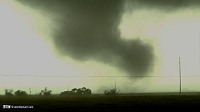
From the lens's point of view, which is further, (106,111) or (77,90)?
(77,90)

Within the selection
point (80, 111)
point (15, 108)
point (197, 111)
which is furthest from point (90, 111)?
point (197, 111)

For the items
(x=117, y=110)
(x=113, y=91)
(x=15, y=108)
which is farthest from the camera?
(x=113, y=91)

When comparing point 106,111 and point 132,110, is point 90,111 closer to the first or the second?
point 106,111

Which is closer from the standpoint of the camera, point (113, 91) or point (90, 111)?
point (90, 111)

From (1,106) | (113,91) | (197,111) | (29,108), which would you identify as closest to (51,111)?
(29,108)

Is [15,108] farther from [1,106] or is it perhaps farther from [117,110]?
[117,110]

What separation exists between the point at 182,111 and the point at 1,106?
15.0m

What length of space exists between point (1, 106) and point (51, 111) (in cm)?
409

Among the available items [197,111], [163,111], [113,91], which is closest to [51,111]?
[163,111]

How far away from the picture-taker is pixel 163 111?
33719 millimetres

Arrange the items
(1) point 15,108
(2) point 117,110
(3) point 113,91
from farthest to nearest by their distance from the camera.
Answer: (3) point 113,91 → (2) point 117,110 → (1) point 15,108

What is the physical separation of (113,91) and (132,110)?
481 ft

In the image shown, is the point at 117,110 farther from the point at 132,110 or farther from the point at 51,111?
the point at 51,111

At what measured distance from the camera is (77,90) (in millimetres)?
188250
